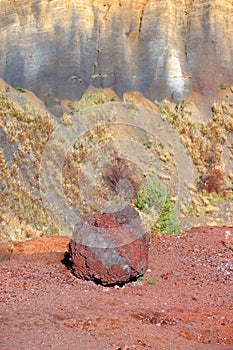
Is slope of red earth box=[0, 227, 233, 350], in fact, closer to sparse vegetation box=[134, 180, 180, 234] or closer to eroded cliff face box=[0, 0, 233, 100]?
sparse vegetation box=[134, 180, 180, 234]

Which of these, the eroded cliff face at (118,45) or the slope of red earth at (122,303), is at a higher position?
the eroded cliff face at (118,45)

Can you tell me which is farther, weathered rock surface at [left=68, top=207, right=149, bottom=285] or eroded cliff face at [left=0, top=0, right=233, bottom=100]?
eroded cliff face at [left=0, top=0, right=233, bottom=100]

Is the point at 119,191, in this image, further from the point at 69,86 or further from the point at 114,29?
the point at 114,29

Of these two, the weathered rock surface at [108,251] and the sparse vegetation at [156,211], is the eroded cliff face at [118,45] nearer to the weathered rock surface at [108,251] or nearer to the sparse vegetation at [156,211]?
the sparse vegetation at [156,211]

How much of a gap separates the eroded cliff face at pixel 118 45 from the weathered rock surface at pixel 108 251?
12.2 metres

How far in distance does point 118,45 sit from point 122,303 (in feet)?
54.9

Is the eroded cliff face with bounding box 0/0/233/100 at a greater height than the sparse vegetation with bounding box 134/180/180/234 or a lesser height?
greater

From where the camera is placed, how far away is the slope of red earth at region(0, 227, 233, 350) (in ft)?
18.3

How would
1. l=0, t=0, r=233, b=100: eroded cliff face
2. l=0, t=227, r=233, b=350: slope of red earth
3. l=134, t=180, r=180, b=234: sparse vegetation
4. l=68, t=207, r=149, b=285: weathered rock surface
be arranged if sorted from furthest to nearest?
1. l=0, t=0, r=233, b=100: eroded cliff face
2. l=134, t=180, r=180, b=234: sparse vegetation
3. l=68, t=207, r=149, b=285: weathered rock surface
4. l=0, t=227, r=233, b=350: slope of red earth

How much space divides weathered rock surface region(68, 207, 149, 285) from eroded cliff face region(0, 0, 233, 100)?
1223 centimetres

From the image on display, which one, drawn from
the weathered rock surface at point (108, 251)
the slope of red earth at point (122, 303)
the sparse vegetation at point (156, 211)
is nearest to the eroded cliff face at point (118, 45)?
the sparse vegetation at point (156, 211)

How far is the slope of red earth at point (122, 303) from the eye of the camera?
18.3 ft

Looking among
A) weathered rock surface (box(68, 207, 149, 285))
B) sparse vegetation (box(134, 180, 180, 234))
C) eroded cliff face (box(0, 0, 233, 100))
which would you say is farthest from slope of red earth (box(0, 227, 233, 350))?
eroded cliff face (box(0, 0, 233, 100))

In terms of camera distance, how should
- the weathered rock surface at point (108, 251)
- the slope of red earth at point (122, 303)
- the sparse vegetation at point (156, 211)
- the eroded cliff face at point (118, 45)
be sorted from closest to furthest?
the slope of red earth at point (122, 303) → the weathered rock surface at point (108, 251) → the sparse vegetation at point (156, 211) → the eroded cliff face at point (118, 45)
